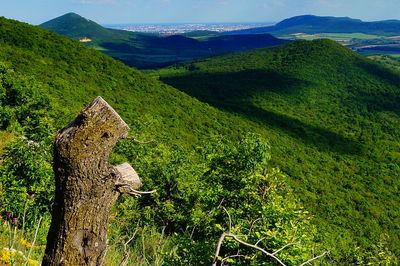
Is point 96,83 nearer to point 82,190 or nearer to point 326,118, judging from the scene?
point 82,190

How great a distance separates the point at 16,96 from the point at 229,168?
14018 millimetres

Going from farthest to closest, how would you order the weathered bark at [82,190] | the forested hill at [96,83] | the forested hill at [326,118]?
the forested hill at [326,118] → the forested hill at [96,83] → the weathered bark at [82,190]

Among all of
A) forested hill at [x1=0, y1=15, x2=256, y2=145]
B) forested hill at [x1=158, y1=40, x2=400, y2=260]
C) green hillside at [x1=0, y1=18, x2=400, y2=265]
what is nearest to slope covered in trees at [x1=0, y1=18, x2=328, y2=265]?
green hillside at [x1=0, y1=18, x2=400, y2=265]

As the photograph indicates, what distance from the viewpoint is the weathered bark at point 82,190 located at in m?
2.07

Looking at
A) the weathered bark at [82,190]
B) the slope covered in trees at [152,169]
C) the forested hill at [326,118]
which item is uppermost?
the weathered bark at [82,190]

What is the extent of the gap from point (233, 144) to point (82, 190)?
2899 centimetres

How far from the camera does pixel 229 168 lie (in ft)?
37.3

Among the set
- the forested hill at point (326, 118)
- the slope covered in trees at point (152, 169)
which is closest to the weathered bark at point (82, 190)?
the slope covered in trees at point (152, 169)

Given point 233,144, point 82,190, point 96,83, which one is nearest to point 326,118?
point 233,144

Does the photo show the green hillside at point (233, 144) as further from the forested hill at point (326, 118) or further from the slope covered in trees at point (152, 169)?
the forested hill at point (326, 118)

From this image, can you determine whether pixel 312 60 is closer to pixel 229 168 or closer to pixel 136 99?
pixel 136 99

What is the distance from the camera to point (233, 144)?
1211 inches

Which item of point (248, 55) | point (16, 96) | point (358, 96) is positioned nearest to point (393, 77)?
point (358, 96)

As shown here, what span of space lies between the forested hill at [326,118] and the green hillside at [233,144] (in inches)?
10.2
